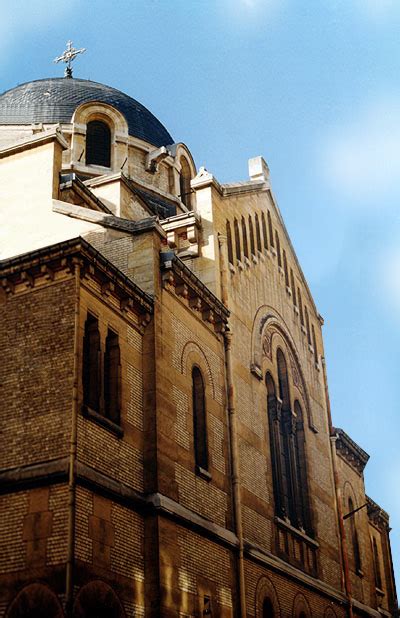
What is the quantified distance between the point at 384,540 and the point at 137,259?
22.8m

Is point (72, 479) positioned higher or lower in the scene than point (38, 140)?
lower

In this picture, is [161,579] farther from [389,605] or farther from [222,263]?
[389,605]

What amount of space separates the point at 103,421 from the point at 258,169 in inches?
591

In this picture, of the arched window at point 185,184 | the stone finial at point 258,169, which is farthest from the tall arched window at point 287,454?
the arched window at point 185,184

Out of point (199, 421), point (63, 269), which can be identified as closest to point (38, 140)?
point (63, 269)

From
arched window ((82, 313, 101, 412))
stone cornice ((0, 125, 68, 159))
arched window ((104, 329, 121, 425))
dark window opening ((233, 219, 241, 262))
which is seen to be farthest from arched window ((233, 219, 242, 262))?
arched window ((82, 313, 101, 412))

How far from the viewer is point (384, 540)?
1512 inches

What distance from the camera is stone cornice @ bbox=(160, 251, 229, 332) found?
20.3 m

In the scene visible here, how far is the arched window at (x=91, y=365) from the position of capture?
17.2m

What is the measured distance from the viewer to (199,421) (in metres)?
20.8

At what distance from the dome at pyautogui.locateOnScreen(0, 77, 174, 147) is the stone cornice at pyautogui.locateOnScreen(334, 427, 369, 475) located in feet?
44.2

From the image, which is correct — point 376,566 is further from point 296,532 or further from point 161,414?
point 161,414

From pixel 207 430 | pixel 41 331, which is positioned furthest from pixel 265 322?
pixel 41 331

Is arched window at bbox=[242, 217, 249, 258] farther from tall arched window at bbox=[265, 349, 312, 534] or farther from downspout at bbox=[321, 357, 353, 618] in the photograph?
downspout at bbox=[321, 357, 353, 618]
